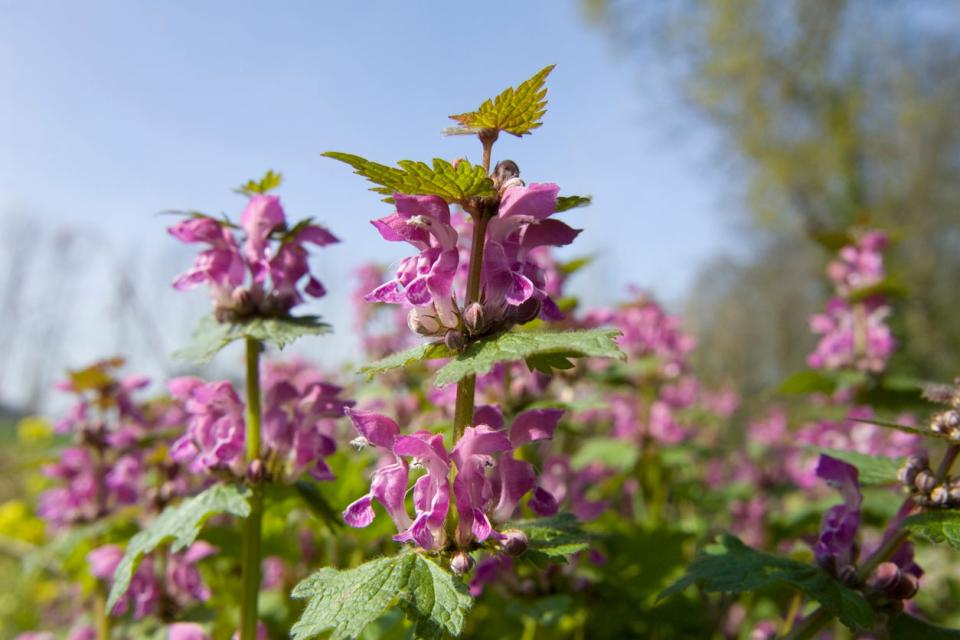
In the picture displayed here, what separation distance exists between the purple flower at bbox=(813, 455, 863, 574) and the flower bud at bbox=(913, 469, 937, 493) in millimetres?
125

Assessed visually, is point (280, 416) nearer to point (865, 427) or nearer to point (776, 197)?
point (865, 427)

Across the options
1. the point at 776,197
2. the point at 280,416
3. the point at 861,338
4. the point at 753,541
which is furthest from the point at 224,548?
the point at 776,197

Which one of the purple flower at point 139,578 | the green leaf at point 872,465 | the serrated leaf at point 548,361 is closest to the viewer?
the serrated leaf at point 548,361

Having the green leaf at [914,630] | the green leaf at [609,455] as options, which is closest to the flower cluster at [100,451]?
the green leaf at [609,455]

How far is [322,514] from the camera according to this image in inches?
62.4

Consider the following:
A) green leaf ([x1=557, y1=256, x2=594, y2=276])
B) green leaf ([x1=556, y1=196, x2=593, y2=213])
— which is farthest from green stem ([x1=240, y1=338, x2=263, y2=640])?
green leaf ([x1=557, y1=256, x2=594, y2=276])

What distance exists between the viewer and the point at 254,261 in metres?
1.64

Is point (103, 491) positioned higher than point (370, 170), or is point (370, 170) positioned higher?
point (370, 170)

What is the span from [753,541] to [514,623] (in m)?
2.58

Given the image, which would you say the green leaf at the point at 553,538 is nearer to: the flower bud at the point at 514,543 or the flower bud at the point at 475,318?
the flower bud at the point at 514,543

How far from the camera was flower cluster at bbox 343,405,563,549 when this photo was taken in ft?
3.69

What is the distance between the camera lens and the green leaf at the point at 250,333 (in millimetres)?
1453

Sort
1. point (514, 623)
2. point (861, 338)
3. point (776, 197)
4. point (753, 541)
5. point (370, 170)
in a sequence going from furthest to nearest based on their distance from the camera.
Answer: point (776, 197) → point (753, 541) → point (861, 338) → point (514, 623) → point (370, 170)

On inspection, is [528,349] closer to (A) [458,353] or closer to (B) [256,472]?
(A) [458,353]
